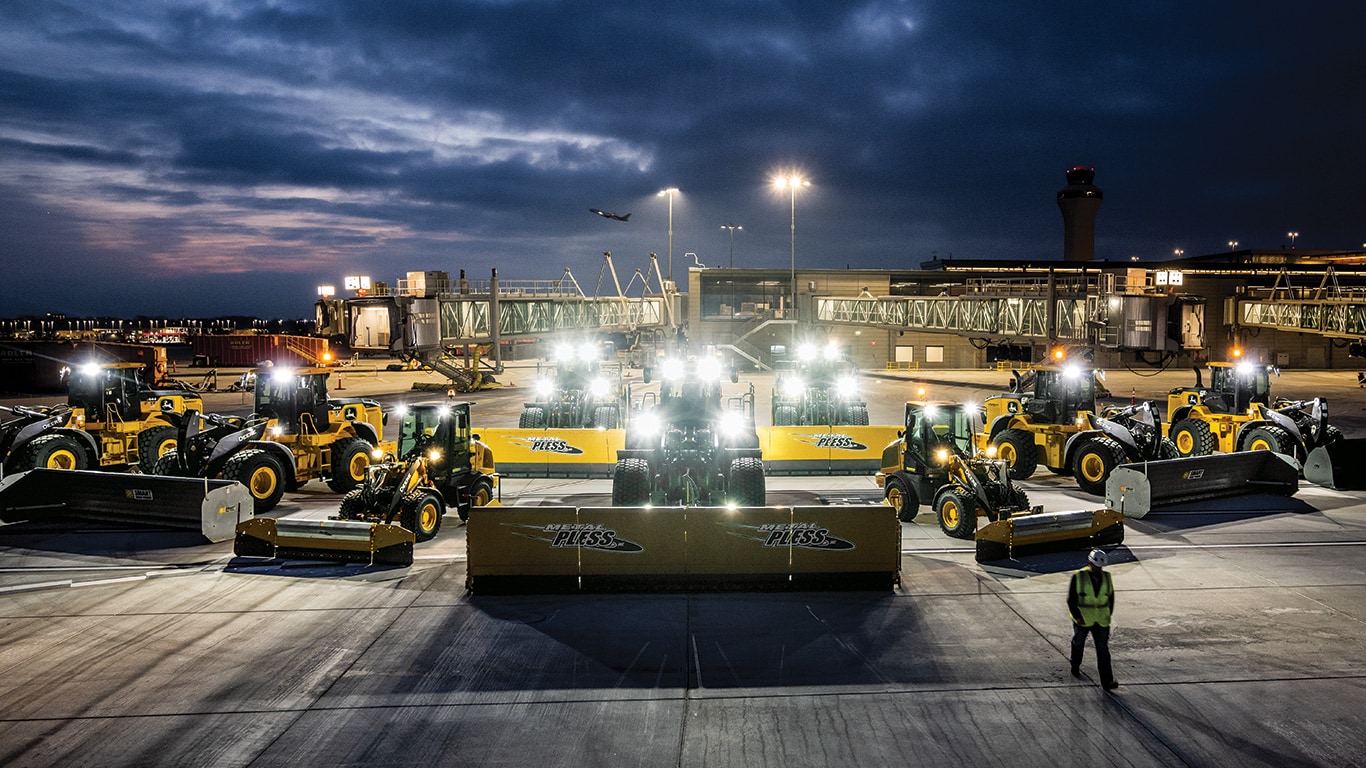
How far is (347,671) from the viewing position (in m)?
9.10

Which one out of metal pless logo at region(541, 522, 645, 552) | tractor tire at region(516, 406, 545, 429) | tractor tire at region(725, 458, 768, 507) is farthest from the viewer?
tractor tire at region(516, 406, 545, 429)

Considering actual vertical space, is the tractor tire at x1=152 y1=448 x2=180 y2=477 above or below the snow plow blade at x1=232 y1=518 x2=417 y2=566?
above

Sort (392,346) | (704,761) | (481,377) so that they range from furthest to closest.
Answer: (481,377) → (392,346) → (704,761)

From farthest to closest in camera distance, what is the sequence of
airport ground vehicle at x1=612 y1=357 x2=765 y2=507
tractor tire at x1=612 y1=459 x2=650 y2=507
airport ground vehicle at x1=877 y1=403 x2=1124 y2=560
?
tractor tire at x1=612 y1=459 x2=650 y2=507 < airport ground vehicle at x1=612 y1=357 x2=765 y2=507 < airport ground vehicle at x1=877 y1=403 x2=1124 y2=560

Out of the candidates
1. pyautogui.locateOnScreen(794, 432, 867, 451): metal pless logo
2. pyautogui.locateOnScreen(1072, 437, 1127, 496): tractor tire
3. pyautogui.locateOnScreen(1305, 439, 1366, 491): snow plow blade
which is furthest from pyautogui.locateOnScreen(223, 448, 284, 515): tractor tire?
pyautogui.locateOnScreen(1305, 439, 1366, 491): snow plow blade

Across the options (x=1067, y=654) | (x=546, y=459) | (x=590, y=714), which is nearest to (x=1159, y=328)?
(x=546, y=459)

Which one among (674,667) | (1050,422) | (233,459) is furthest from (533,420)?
(674,667)

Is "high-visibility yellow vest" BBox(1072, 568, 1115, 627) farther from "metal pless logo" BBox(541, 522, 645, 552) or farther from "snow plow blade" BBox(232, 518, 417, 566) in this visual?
"snow plow blade" BBox(232, 518, 417, 566)

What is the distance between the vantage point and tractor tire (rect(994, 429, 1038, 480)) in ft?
65.8

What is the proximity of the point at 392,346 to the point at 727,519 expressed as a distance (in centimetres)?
2809

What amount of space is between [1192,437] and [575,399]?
53.8ft

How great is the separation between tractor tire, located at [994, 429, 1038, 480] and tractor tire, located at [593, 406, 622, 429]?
10494 millimetres

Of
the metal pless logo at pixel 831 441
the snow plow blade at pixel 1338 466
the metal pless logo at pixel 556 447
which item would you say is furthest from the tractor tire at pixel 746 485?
the snow plow blade at pixel 1338 466

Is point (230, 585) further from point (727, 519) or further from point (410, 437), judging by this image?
point (727, 519)
